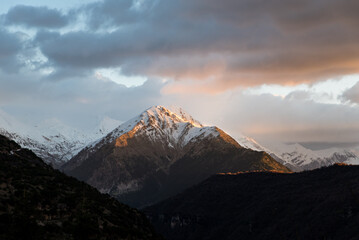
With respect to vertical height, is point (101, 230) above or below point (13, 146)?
below

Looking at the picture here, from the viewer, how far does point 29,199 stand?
134 m

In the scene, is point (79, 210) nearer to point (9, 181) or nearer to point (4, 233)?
point (9, 181)

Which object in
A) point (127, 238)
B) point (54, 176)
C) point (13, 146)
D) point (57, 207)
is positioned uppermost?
point (13, 146)

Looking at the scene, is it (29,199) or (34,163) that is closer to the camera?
(29,199)

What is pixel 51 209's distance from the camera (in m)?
134

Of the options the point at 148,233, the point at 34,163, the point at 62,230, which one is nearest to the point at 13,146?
the point at 34,163

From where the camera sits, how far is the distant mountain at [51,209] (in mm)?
118875

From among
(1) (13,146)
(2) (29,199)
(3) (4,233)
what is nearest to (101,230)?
(2) (29,199)

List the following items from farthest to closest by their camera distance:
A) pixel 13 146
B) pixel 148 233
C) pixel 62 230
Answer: pixel 13 146, pixel 148 233, pixel 62 230

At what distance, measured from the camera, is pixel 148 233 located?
506ft

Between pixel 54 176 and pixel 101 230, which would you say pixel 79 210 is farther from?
pixel 54 176

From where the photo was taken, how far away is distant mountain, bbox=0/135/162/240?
118875 millimetres

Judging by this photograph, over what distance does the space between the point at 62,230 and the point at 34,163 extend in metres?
54.3

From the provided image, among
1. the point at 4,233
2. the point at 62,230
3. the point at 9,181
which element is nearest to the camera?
the point at 4,233
